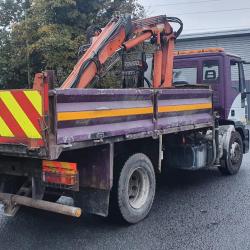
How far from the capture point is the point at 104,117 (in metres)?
4.93

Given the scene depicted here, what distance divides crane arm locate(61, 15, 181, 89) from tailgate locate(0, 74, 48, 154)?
1.80m

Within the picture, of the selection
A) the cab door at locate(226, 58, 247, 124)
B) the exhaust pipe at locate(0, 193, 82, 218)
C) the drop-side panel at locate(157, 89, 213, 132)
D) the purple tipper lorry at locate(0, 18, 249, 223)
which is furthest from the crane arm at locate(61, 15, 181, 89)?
the exhaust pipe at locate(0, 193, 82, 218)

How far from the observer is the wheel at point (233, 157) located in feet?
27.6

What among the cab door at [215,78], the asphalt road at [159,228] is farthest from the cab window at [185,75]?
the asphalt road at [159,228]

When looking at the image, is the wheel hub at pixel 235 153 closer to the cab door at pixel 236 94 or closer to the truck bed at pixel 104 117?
the cab door at pixel 236 94

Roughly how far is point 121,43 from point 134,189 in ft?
8.13

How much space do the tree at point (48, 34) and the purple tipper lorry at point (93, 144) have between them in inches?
330

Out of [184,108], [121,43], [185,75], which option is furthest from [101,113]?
[185,75]

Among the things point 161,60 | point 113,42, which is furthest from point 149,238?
point 161,60

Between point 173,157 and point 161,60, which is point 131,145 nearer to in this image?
point 173,157

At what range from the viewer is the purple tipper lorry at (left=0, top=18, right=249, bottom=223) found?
435 cm

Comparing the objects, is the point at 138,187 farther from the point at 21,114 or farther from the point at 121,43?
the point at 121,43

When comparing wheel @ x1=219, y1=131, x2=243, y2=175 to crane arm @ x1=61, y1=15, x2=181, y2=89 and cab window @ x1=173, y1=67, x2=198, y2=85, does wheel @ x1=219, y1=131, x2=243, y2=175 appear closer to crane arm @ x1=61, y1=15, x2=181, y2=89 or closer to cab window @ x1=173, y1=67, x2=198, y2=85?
cab window @ x1=173, y1=67, x2=198, y2=85

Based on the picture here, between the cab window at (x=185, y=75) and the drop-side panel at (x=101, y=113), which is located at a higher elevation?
the cab window at (x=185, y=75)
